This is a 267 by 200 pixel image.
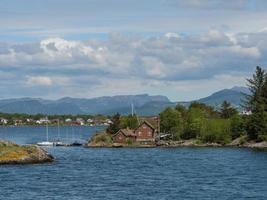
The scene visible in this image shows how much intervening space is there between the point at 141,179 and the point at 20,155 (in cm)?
3679

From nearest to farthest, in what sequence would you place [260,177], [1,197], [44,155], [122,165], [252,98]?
[1,197] → [260,177] → [122,165] → [44,155] → [252,98]

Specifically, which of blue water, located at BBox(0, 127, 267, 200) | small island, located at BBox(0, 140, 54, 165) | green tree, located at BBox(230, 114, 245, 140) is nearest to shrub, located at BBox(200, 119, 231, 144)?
green tree, located at BBox(230, 114, 245, 140)

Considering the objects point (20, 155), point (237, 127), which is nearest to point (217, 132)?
point (237, 127)

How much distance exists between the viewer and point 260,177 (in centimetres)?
9844

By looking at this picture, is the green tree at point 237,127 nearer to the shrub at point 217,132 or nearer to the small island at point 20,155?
the shrub at point 217,132

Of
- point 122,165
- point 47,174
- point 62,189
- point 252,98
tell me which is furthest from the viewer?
point 252,98

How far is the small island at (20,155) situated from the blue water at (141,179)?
3884 mm

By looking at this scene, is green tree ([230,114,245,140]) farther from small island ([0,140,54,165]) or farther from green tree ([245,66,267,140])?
small island ([0,140,54,165])

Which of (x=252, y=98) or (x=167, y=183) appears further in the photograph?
(x=252, y=98)

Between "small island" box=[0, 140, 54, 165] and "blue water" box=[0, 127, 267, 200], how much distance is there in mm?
3884

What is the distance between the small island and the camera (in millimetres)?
123562

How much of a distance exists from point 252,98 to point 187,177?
96188 mm

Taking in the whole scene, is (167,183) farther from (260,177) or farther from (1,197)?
(1,197)

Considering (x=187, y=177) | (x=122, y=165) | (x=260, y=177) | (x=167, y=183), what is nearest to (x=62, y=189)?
(x=167, y=183)
